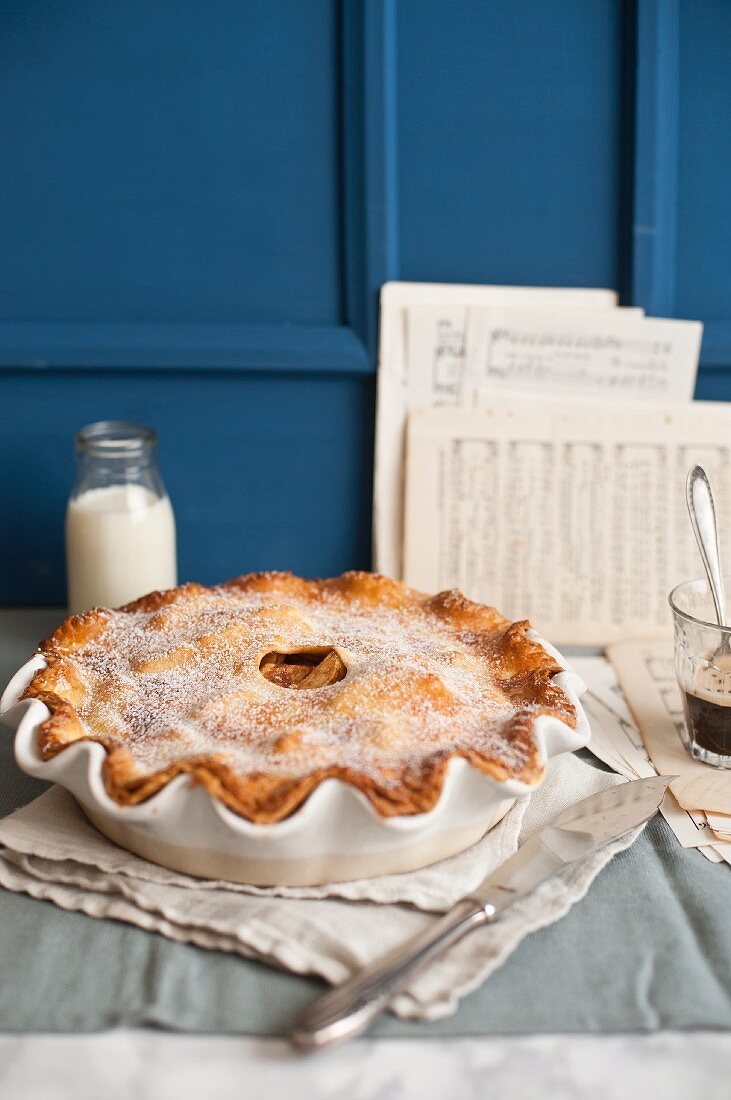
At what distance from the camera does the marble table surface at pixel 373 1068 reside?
0.66 metres

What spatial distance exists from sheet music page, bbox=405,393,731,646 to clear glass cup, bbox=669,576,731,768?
0.29 m

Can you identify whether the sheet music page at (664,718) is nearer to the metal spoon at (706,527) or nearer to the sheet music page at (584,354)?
the metal spoon at (706,527)

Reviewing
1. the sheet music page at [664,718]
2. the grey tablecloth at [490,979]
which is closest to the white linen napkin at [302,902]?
the grey tablecloth at [490,979]

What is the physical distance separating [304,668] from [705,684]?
0.39 metres

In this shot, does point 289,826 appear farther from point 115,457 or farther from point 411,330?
point 411,330

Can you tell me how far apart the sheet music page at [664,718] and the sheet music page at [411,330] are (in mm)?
385

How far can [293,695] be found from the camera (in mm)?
895

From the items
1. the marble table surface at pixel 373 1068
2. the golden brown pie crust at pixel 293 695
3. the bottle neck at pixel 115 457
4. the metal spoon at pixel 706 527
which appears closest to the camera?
the marble table surface at pixel 373 1068

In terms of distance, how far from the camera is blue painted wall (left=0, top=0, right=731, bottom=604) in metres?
1.25

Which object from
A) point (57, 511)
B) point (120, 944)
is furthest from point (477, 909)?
point (57, 511)

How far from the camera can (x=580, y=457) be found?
52.8 inches

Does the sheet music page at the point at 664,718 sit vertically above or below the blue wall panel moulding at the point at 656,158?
below

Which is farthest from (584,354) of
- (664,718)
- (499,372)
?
(664,718)

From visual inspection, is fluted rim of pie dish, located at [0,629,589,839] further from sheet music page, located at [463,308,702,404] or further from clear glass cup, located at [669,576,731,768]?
sheet music page, located at [463,308,702,404]
